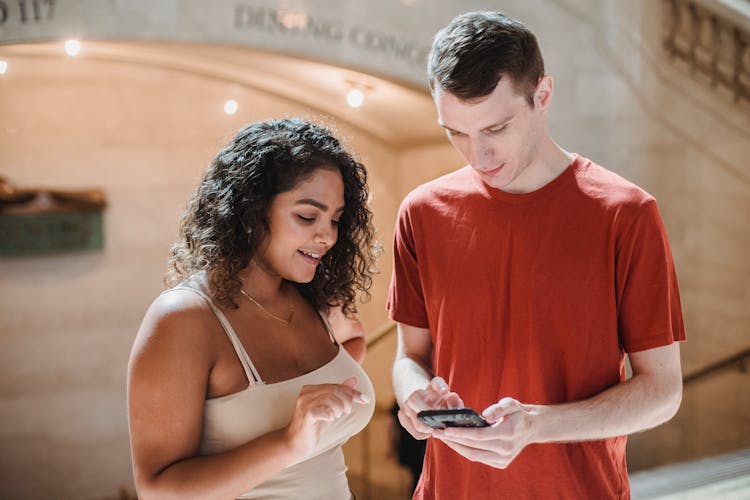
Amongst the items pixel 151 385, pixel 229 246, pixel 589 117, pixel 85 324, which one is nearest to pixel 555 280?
pixel 229 246

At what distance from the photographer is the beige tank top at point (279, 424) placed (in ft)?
6.47

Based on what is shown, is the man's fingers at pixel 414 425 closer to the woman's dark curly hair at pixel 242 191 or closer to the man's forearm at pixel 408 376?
the man's forearm at pixel 408 376

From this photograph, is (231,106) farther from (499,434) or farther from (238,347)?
(499,434)

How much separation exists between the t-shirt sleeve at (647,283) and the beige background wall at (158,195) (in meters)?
4.44

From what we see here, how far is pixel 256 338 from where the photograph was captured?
6.95 feet

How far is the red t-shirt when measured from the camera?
1949mm

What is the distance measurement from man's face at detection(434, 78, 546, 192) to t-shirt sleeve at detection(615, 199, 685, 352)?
345 millimetres

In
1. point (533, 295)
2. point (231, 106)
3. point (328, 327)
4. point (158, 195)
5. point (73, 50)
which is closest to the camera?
point (533, 295)

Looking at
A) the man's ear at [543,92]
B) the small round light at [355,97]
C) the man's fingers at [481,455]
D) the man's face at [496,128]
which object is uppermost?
the man's ear at [543,92]

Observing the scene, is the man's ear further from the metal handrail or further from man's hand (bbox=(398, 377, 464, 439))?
the metal handrail

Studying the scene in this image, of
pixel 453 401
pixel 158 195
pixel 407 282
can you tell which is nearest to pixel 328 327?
pixel 407 282

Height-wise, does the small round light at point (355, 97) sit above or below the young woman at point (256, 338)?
below

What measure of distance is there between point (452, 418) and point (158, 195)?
6.20 m

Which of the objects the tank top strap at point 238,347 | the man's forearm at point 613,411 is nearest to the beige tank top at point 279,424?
the tank top strap at point 238,347
